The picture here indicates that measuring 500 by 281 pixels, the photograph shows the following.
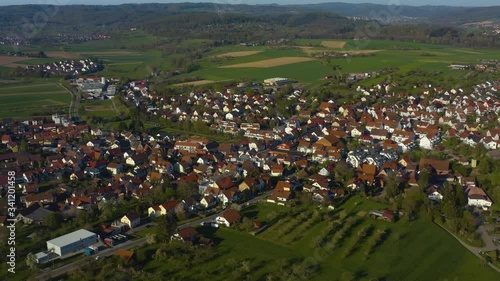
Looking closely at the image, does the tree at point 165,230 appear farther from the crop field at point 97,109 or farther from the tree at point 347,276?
A: the crop field at point 97,109

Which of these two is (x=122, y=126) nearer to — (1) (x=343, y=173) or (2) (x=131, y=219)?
(2) (x=131, y=219)

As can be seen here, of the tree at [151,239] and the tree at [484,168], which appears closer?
the tree at [151,239]

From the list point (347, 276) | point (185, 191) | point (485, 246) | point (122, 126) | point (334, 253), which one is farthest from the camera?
point (122, 126)

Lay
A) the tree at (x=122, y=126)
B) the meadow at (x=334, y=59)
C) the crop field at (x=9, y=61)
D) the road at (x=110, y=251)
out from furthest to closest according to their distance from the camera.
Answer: the crop field at (x=9, y=61)
the meadow at (x=334, y=59)
the tree at (x=122, y=126)
the road at (x=110, y=251)

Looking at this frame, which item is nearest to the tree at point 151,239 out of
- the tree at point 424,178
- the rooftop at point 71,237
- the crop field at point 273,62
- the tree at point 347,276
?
the rooftop at point 71,237

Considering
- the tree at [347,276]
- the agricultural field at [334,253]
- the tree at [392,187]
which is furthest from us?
the tree at [392,187]

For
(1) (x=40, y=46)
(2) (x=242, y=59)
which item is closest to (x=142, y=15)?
(1) (x=40, y=46)

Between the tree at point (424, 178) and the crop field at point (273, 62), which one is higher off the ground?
the crop field at point (273, 62)

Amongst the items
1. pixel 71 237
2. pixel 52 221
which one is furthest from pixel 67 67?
pixel 71 237
